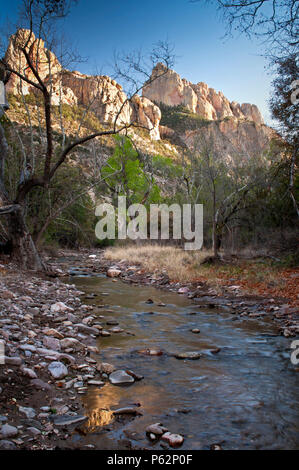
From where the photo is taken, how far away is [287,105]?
387 inches

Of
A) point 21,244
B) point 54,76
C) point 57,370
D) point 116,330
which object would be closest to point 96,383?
point 57,370

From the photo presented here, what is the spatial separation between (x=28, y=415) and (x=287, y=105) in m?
10.3

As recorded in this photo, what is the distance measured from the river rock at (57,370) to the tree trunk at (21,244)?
6744 mm

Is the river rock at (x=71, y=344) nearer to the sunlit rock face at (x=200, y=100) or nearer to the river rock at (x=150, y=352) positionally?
the river rock at (x=150, y=352)

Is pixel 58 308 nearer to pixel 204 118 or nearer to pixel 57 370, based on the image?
pixel 57 370

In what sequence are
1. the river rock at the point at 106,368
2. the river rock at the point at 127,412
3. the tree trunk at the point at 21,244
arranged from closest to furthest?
the river rock at the point at 127,412, the river rock at the point at 106,368, the tree trunk at the point at 21,244

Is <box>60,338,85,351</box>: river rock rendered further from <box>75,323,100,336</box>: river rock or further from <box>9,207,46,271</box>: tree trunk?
<box>9,207,46,271</box>: tree trunk

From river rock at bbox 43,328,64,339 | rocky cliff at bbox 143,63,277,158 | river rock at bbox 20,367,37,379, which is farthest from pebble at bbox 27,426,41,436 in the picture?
rocky cliff at bbox 143,63,277,158

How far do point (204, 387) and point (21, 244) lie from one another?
25.8 ft

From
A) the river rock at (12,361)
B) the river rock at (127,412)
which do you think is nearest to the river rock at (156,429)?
the river rock at (127,412)

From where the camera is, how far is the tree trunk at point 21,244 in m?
9.79

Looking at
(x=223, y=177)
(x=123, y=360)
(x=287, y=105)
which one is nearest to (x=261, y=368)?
(x=123, y=360)

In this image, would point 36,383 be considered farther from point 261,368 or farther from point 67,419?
point 261,368

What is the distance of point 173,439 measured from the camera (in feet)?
8.51
